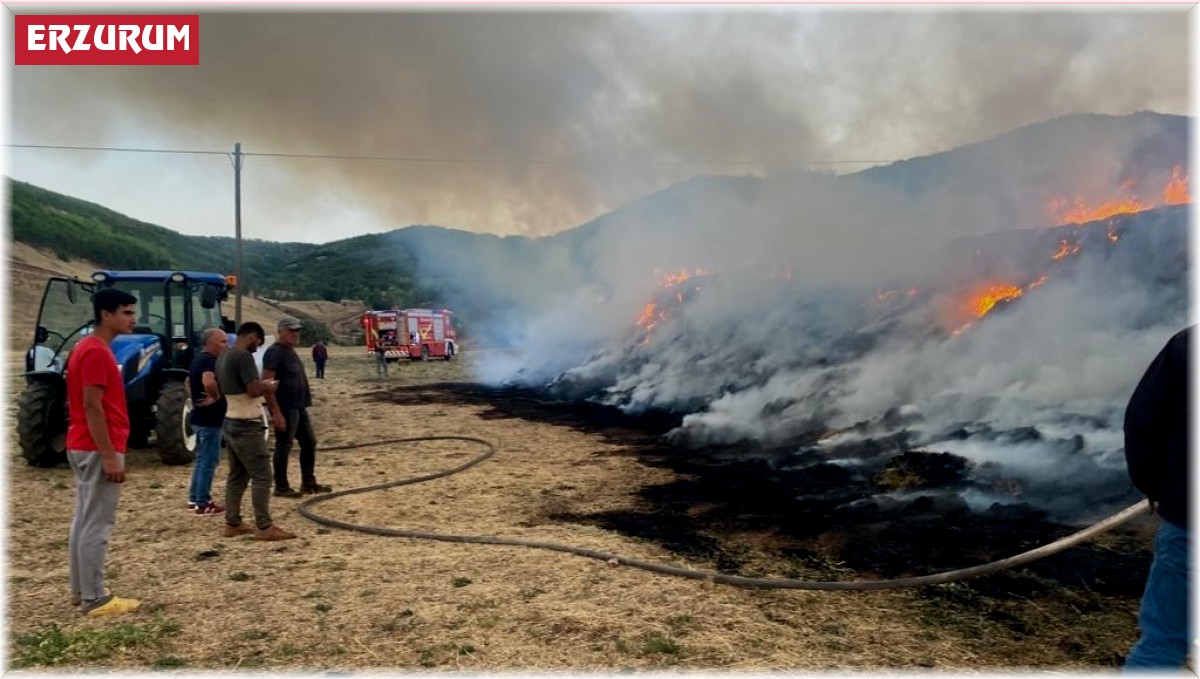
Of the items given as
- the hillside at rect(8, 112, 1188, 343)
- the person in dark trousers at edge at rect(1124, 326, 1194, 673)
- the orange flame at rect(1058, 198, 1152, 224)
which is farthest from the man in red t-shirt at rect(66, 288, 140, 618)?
the orange flame at rect(1058, 198, 1152, 224)

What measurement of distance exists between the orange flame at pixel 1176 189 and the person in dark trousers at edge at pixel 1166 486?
2123cm

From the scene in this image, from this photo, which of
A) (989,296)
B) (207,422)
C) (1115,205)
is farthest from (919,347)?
(207,422)

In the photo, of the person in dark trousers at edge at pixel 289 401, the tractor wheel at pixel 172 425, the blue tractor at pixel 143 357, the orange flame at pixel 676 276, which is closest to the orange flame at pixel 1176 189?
the orange flame at pixel 676 276

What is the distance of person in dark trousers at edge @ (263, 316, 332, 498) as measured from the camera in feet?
25.4

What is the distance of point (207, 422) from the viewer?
7.15m

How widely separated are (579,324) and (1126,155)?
20744mm

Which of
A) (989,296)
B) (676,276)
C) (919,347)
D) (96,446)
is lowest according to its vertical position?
(96,446)

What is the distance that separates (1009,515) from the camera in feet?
23.3

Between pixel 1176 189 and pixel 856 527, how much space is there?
19.9m

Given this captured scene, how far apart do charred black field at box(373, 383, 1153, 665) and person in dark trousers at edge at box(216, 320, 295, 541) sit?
3090 mm

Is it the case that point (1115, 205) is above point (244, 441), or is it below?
above

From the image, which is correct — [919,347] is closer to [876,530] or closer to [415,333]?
[876,530]

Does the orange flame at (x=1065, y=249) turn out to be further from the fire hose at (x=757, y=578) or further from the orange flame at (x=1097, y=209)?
the fire hose at (x=757, y=578)

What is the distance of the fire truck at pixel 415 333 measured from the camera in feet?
109
